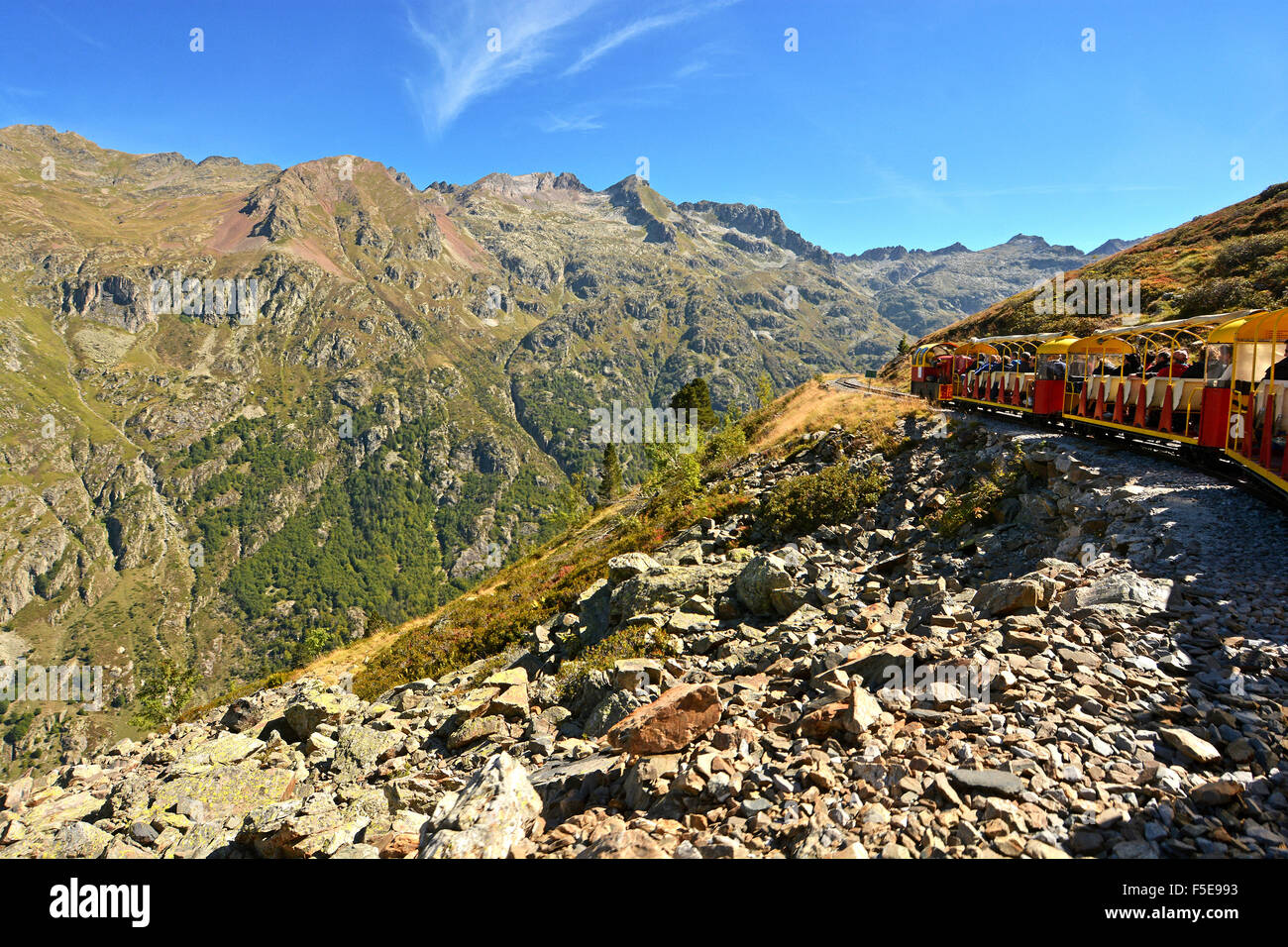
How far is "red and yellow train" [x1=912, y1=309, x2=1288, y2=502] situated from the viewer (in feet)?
42.7

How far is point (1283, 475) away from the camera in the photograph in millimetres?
11578

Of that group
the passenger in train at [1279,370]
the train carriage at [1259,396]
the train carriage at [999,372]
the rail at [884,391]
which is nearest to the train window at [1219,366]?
the train carriage at [1259,396]

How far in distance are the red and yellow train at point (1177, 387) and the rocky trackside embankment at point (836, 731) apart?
208 cm

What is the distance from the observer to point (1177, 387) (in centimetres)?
1628

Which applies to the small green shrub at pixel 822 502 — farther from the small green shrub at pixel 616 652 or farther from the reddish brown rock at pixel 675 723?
the reddish brown rock at pixel 675 723

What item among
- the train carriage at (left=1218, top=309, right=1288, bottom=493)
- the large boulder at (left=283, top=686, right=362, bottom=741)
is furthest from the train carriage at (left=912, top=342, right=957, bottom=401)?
the large boulder at (left=283, top=686, right=362, bottom=741)

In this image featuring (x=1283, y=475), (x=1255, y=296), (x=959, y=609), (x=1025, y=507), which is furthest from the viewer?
(x=1255, y=296)

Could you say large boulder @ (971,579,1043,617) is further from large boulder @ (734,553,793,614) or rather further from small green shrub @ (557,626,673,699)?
small green shrub @ (557,626,673,699)

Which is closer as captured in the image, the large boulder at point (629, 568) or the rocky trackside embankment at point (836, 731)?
the rocky trackside embankment at point (836, 731)

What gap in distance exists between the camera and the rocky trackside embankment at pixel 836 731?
16.0 feet

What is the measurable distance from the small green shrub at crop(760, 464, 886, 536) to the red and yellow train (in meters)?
8.17
